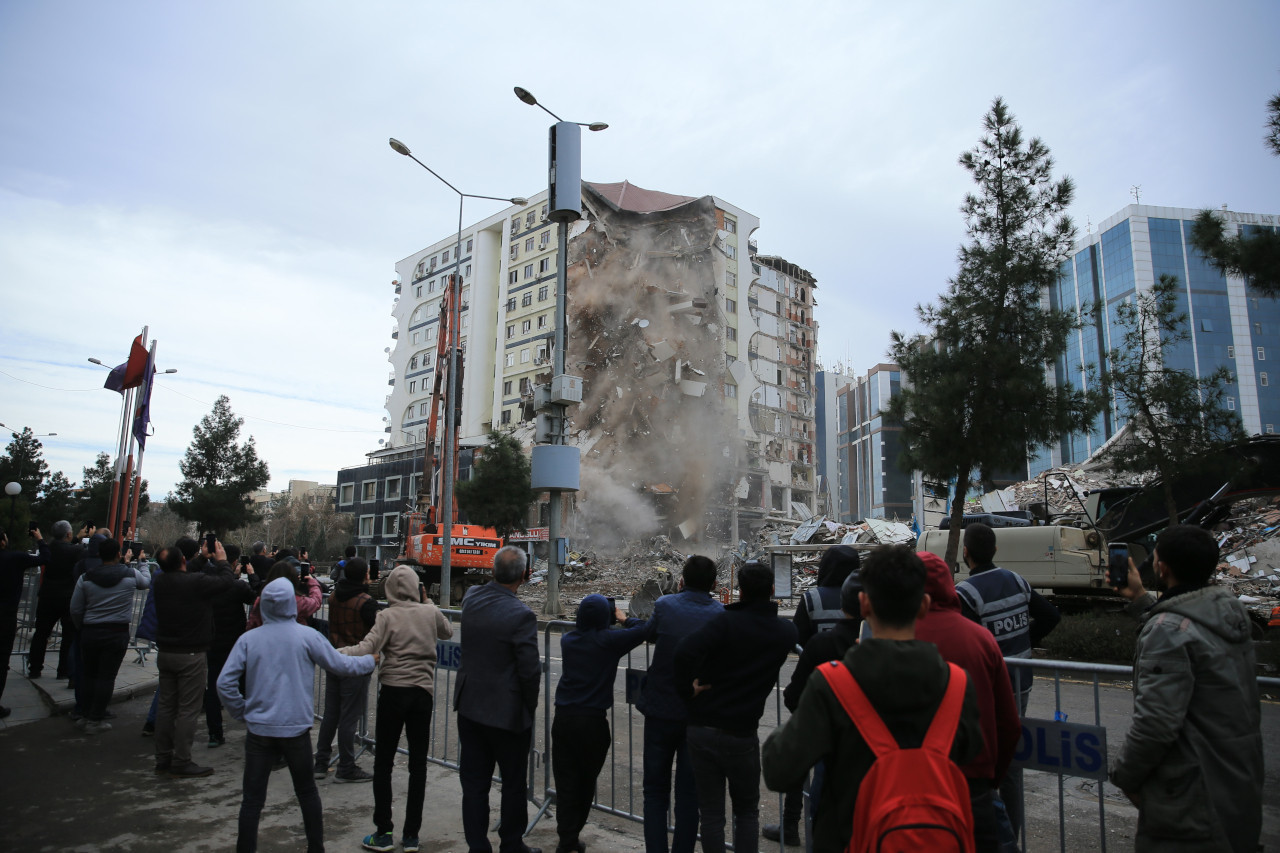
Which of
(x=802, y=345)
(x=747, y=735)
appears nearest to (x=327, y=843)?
(x=747, y=735)

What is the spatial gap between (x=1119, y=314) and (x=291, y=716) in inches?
794

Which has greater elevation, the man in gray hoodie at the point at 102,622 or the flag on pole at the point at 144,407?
the flag on pole at the point at 144,407

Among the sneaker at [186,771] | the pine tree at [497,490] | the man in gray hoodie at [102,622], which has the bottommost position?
the sneaker at [186,771]

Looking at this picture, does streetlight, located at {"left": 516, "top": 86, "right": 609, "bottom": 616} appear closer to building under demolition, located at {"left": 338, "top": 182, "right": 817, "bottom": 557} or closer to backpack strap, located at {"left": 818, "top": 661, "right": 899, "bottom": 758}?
backpack strap, located at {"left": 818, "top": 661, "right": 899, "bottom": 758}

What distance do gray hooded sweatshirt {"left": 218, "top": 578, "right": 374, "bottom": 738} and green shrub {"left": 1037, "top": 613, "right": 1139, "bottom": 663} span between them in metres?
10.8

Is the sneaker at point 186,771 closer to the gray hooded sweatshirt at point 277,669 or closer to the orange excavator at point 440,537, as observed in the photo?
the gray hooded sweatshirt at point 277,669

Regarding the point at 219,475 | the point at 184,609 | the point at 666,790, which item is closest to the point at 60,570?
the point at 184,609

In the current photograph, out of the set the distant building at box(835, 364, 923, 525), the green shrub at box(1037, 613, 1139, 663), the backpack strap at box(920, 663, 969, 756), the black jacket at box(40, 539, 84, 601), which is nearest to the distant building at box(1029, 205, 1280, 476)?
the distant building at box(835, 364, 923, 525)

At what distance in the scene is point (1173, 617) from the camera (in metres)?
2.89

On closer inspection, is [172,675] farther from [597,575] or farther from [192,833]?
[597,575]

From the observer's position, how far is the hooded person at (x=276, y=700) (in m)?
4.20

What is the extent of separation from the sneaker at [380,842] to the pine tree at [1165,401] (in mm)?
17643

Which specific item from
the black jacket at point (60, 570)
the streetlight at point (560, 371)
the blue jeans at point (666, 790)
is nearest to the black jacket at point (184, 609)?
the black jacket at point (60, 570)

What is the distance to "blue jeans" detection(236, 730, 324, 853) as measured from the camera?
13.7ft
